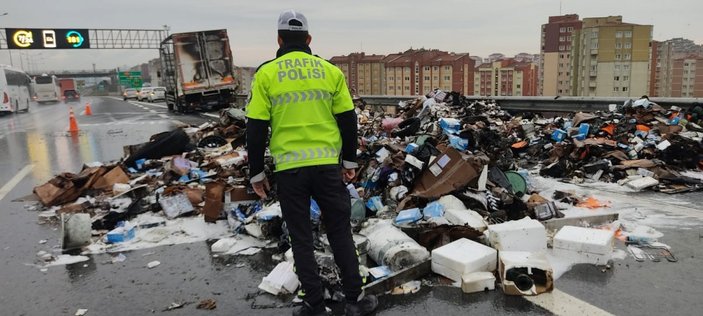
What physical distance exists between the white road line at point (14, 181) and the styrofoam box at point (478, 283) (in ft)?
22.0

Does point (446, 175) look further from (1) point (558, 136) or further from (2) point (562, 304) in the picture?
(1) point (558, 136)

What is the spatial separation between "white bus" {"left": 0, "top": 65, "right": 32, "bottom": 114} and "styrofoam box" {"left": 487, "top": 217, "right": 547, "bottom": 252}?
34262 mm

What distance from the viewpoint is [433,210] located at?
189 inches

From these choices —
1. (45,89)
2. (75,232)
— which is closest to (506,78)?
(75,232)

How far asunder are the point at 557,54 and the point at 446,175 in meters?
47.8

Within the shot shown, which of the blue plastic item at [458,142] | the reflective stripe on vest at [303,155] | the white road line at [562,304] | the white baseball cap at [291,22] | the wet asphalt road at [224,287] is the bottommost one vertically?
the wet asphalt road at [224,287]

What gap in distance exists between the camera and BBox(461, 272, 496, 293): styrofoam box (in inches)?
137

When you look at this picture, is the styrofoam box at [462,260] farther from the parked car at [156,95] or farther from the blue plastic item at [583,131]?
the parked car at [156,95]

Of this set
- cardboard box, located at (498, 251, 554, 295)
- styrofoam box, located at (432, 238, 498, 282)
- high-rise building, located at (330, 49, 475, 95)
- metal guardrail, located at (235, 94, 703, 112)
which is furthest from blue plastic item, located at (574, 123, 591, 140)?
high-rise building, located at (330, 49, 475, 95)

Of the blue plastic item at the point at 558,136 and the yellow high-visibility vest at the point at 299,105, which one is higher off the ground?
the yellow high-visibility vest at the point at 299,105

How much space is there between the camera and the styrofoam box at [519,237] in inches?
157

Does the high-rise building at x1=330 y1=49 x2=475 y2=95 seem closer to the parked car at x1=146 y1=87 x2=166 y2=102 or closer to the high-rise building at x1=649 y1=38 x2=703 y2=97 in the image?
the high-rise building at x1=649 y1=38 x2=703 y2=97

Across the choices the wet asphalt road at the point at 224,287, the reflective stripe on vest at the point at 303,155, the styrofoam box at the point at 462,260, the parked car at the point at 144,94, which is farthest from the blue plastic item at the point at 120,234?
the parked car at the point at 144,94

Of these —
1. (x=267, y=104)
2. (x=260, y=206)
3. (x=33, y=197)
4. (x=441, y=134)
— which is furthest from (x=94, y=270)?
(x=441, y=134)
